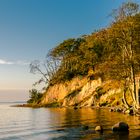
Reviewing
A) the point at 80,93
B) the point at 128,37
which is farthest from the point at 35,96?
the point at 128,37

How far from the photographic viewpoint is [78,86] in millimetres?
125750

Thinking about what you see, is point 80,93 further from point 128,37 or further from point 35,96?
point 128,37

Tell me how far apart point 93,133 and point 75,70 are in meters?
98.4

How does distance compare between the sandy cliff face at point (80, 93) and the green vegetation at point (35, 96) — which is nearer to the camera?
the sandy cliff face at point (80, 93)

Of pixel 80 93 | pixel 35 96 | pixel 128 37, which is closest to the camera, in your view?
pixel 128 37

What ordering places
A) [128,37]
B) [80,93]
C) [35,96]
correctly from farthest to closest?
[35,96] < [80,93] < [128,37]

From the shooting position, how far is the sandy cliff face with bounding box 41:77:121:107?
337 ft

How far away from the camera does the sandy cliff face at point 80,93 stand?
337 ft

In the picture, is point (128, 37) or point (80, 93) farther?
point (80, 93)

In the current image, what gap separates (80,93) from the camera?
118 metres

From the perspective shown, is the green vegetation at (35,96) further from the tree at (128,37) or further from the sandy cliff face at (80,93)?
the tree at (128,37)

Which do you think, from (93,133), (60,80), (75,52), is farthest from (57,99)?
(93,133)

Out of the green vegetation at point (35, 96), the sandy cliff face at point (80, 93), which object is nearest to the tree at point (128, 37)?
the sandy cliff face at point (80, 93)

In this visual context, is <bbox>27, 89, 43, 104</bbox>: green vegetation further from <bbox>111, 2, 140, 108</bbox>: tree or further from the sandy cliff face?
<bbox>111, 2, 140, 108</bbox>: tree
